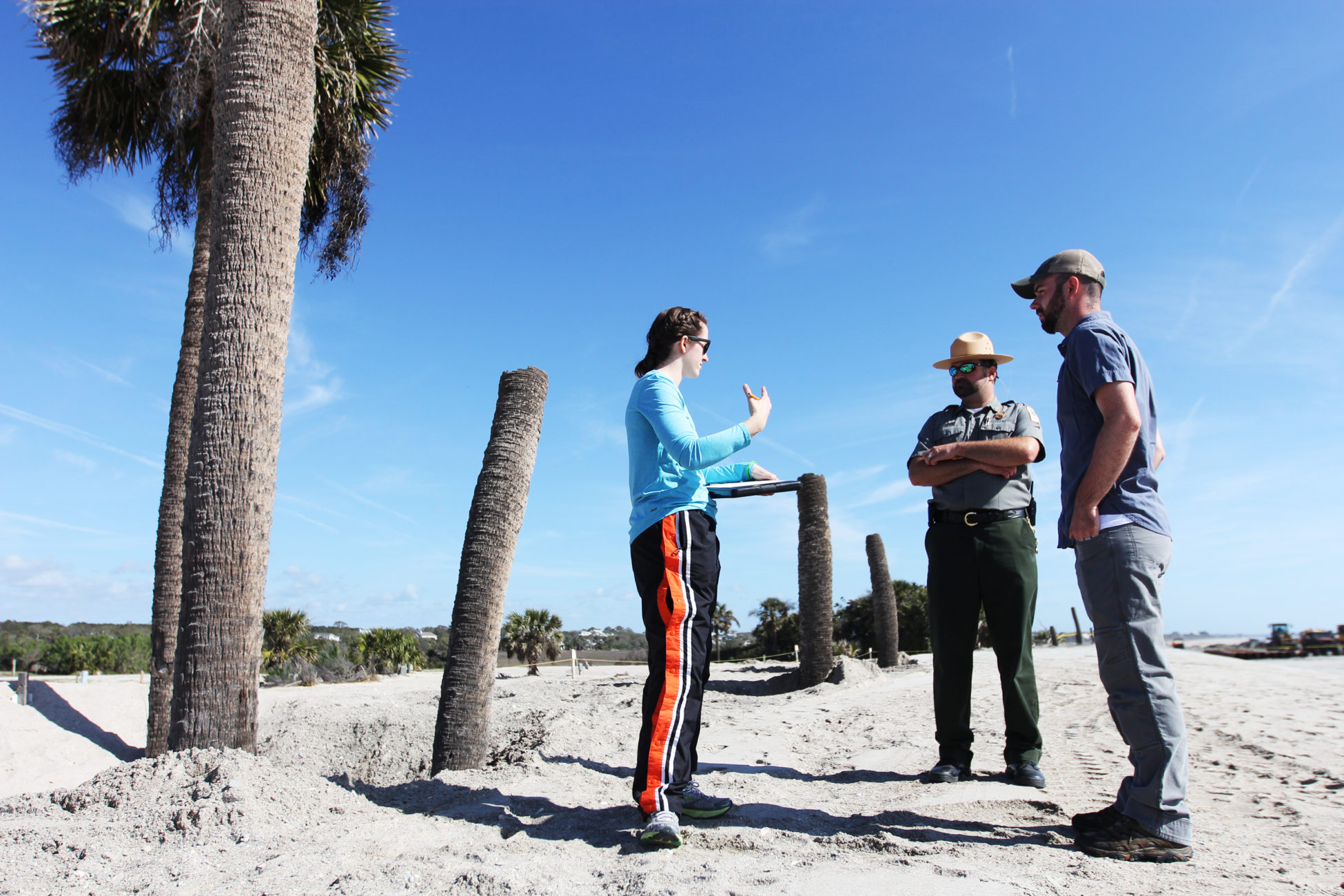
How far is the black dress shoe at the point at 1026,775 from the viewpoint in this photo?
3.67 meters

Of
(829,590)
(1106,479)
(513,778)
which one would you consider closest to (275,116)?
(513,778)

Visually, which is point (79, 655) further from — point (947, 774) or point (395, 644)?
point (947, 774)

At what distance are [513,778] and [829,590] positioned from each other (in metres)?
8.57

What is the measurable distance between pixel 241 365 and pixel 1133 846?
4614 millimetres

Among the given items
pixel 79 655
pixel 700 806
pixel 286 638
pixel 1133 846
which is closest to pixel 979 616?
pixel 1133 846

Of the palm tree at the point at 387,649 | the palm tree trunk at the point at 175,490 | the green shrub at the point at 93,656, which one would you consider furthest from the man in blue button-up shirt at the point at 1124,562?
the green shrub at the point at 93,656

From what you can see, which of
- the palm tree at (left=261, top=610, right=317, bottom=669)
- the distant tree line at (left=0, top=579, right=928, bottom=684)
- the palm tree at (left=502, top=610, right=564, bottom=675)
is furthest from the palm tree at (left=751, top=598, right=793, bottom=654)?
the palm tree at (left=261, top=610, right=317, bottom=669)

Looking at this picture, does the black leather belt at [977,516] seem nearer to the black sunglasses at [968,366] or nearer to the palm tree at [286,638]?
the black sunglasses at [968,366]

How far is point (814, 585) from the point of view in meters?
12.0

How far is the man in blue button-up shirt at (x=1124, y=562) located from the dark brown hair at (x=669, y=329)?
1526 millimetres

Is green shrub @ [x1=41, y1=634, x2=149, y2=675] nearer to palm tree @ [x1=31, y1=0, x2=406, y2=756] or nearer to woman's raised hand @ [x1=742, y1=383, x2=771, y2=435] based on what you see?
palm tree @ [x1=31, y1=0, x2=406, y2=756]

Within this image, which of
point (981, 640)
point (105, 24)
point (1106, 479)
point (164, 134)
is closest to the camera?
point (1106, 479)

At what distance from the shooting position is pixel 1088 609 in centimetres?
286

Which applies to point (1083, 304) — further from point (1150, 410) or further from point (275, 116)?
point (275, 116)
